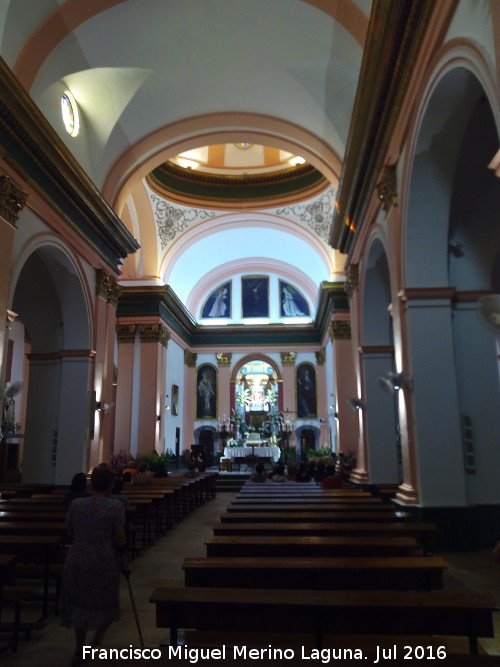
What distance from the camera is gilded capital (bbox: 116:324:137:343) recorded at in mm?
19094

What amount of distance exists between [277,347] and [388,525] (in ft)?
67.2

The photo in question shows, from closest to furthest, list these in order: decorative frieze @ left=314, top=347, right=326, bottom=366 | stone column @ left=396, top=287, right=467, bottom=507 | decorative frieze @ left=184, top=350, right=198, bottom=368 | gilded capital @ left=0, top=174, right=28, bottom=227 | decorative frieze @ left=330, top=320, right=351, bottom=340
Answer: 1. stone column @ left=396, top=287, right=467, bottom=507
2. gilded capital @ left=0, top=174, right=28, bottom=227
3. decorative frieze @ left=330, top=320, right=351, bottom=340
4. decorative frieze @ left=314, top=347, right=326, bottom=366
5. decorative frieze @ left=184, top=350, right=198, bottom=368

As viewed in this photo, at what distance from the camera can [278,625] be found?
10.0 feet

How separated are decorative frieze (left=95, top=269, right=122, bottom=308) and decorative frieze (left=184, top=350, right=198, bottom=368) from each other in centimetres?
1164

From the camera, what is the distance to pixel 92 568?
3424 millimetres

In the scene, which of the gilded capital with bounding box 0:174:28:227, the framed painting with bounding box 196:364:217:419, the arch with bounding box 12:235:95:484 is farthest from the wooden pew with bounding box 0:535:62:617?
the framed painting with bounding box 196:364:217:419

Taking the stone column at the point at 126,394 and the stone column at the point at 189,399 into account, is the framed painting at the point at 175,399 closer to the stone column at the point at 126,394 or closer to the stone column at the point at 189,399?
the stone column at the point at 189,399

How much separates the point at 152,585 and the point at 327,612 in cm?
329

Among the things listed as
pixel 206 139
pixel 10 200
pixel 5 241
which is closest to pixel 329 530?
pixel 5 241

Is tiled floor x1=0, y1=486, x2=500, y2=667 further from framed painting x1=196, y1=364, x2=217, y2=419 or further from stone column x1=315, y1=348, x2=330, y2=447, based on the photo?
framed painting x1=196, y1=364, x2=217, y2=419

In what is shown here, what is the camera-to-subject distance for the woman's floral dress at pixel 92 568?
3410mm

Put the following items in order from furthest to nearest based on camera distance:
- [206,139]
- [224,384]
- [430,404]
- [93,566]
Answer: [224,384] < [206,139] < [430,404] < [93,566]

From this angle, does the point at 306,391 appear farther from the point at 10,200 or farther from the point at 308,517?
the point at 308,517

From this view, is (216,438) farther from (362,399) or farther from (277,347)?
(362,399)
